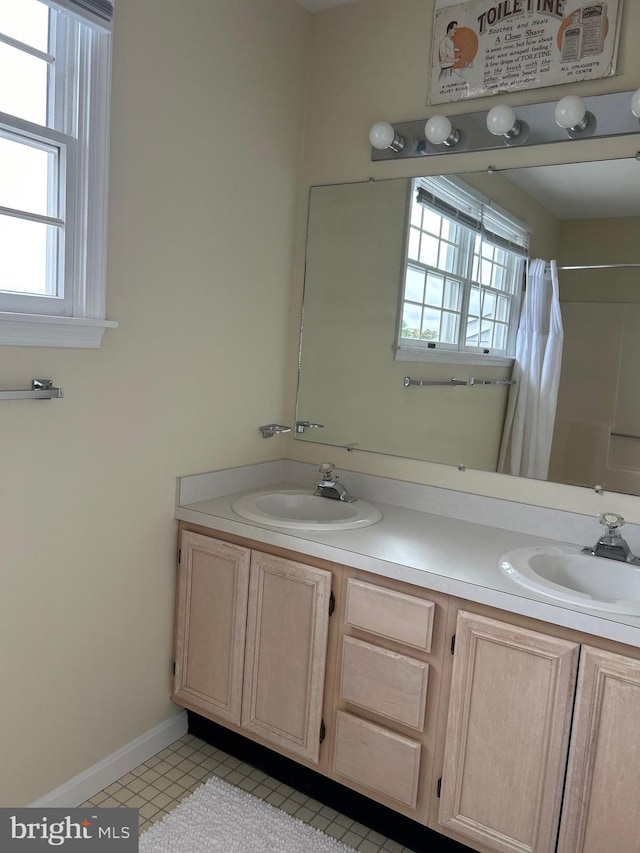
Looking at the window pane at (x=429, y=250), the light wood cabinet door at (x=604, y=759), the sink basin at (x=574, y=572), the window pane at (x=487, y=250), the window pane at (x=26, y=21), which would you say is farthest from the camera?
the window pane at (x=429, y=250)

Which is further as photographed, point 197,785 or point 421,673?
point 197,785

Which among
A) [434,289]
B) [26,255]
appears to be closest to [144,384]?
[26,255]

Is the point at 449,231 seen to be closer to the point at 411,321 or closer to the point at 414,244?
the point at 414,244

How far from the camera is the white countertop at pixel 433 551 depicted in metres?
1.50

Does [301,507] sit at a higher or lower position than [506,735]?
higher

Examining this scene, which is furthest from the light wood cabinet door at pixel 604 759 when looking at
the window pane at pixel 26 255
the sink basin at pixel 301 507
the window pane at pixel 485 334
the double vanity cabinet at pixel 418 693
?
the window pane at pixel 26 255

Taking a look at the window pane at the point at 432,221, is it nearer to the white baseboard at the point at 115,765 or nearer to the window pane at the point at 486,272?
the window pane at the point at 486,272

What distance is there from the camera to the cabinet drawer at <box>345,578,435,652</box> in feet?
5.57

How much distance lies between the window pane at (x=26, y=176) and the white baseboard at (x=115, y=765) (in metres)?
1.57

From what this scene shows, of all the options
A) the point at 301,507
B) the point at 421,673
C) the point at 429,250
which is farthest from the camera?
the point at 301,507

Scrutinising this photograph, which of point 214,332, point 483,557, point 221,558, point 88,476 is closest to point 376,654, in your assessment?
point 483,557

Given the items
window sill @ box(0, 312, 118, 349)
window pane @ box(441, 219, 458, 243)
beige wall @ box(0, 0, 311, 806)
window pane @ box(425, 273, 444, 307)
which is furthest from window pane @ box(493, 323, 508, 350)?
window sill @ box(0, 312, 118, 349)

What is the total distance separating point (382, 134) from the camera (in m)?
2.19

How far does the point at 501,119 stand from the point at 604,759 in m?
1.69
